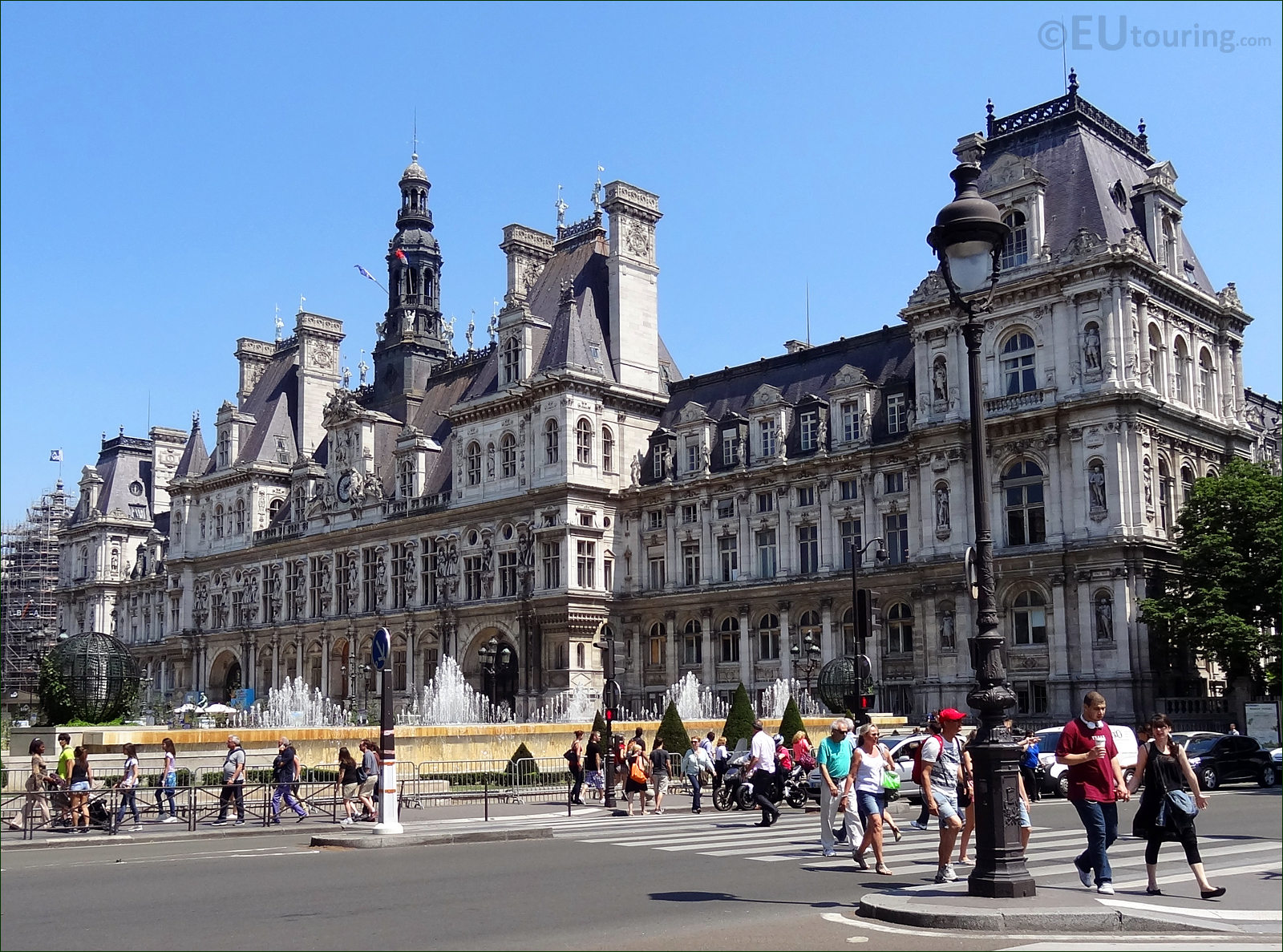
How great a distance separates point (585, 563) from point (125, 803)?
36327 mm

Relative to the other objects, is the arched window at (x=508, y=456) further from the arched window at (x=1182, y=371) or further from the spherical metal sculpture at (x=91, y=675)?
the arched window at (x=1182, y=371)

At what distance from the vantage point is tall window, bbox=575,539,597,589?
205 feet

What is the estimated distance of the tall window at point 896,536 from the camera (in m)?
53.6

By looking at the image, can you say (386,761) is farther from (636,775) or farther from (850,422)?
(850,422)

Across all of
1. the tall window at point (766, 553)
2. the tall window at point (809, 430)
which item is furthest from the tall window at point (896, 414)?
the tall window at point (766, 553)

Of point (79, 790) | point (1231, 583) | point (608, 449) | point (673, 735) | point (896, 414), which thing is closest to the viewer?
point (79, 790)

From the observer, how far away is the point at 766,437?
2366 inches

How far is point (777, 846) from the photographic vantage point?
73.5 feet

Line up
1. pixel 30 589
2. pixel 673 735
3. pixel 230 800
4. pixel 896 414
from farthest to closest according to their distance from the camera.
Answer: pixel 30 589 → pixel 896 414 → pixel 673 735 → pixel 230 800

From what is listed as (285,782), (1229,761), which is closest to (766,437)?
(1229,761)

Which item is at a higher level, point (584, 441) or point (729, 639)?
point (584, 441)

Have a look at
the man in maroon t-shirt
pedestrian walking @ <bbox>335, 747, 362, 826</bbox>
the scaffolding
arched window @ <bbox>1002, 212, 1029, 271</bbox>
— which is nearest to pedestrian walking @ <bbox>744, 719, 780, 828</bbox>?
pedestrian walking @ <bbox>335, 747, 362, 826</bbox>

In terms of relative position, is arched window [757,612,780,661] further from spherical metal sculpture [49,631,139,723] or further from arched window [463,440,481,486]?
spherical metal sculpture [49,631,139,723]

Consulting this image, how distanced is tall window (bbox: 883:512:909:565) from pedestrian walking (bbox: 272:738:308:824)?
29.5 metres
